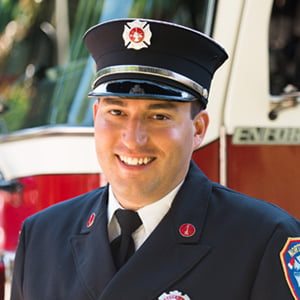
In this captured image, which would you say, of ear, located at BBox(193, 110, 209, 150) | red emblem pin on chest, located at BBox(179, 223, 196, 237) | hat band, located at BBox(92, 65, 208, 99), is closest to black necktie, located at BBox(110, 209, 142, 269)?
red emblem pin on chest, located at BBox(179, 223, 196, 237)

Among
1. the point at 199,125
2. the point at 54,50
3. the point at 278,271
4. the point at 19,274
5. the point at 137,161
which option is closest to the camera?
the point at 278,271

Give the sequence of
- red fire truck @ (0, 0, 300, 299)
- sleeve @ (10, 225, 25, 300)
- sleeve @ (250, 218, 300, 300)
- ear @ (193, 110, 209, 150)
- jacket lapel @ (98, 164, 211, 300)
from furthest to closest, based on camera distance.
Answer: red fire truck @ (0, 0, 300, 299) < sleeve @ (10, 225, 25, 300) < ear @ (193, 110, 209, 150) < jacket lapel @ (98, 164, 211, 300) < sleeve @ (250, 218, 300, 300)

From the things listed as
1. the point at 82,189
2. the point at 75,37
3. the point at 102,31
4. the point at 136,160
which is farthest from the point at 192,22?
the point at 136,160

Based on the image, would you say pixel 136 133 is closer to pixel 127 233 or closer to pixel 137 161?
pixel 137 161

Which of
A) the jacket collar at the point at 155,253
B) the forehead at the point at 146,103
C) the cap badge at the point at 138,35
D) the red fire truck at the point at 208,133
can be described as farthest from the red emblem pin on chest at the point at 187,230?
the red fire truck at the point at 208,133

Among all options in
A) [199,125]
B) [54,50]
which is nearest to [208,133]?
[54,50]

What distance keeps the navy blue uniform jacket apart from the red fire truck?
116 centimetres

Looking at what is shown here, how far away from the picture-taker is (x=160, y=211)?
6.48ft

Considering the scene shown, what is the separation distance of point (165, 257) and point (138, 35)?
1.99ft

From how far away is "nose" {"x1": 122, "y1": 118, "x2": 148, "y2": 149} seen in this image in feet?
6.11

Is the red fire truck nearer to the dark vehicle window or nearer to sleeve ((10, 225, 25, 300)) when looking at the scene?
the dark vehicle window

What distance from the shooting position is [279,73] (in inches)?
150

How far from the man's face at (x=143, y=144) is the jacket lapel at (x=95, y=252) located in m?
0.13

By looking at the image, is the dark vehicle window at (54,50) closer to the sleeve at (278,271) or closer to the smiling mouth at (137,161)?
the smiling mouth at (137,161)
